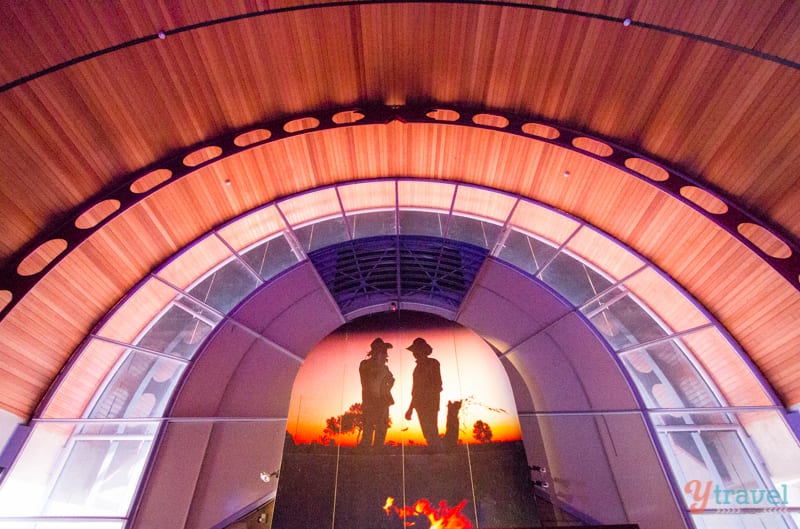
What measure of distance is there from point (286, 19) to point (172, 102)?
3700 millimetres

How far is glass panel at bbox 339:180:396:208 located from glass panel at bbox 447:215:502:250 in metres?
2.80

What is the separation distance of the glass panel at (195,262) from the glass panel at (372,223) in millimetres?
4953

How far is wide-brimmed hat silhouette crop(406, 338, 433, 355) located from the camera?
14109 mm

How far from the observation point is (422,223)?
1453 cm

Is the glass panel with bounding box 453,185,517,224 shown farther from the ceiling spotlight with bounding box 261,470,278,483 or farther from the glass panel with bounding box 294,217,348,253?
the ceiling spotlight with bounding box 261,470,278,483

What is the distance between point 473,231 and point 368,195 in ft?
15.6

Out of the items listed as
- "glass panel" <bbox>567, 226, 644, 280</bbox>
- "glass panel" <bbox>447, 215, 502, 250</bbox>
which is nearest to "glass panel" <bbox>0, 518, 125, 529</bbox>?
"glass panel" <bbox>447, 215, 502, 250</bbox>

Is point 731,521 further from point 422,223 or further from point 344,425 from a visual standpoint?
point 422,223

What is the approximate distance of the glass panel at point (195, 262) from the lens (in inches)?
468

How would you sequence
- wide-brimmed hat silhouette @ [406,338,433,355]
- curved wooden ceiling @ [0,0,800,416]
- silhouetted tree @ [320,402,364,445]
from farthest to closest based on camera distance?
wide-brimmed hat silhouette @ [406,338,433,355], silhouetted tree @ [320,402,364,445], curved wooden ceiling @ [0,0,800,416]

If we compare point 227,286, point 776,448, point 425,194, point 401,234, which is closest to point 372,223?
point 401,234

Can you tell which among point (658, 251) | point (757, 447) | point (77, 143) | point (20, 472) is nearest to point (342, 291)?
point (77, 143)

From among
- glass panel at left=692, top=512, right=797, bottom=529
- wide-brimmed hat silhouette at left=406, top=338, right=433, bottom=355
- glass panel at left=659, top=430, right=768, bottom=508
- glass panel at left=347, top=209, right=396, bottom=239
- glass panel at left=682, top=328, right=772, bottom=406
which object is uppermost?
glass panel at left=347, top=209, right=396, bottom=239

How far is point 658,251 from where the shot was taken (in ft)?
35.8
